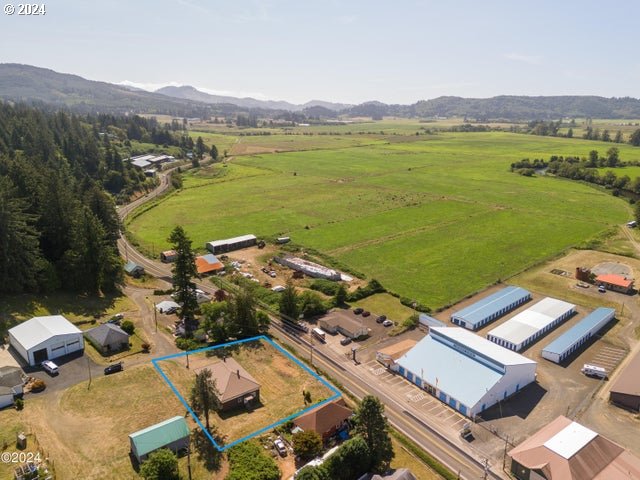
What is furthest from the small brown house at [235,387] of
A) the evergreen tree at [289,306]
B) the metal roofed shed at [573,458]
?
the metal roofed shed at [573,458]

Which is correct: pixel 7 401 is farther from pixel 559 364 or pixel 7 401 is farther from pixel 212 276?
pixel 559 364

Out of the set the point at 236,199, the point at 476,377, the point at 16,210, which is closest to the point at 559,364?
the point at 476,377

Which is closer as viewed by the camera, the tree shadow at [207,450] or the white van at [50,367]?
the tree shadow at [207,450]

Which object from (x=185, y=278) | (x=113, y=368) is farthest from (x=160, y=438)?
(x=185, y=278)

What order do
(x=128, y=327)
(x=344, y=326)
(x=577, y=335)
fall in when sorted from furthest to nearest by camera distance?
(x=344, y=326), (x=577, y=335), (x=128, y=327)

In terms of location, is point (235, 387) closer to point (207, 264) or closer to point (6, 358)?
point (6, 358)

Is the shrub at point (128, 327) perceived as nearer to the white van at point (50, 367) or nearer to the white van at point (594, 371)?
the white van at point (50, 367)
